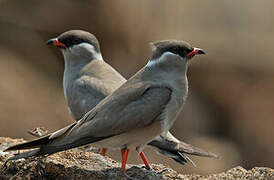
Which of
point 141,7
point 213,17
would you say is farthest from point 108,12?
point 213,17

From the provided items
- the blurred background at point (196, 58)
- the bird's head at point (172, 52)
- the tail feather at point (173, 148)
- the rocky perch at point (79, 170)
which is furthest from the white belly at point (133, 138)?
the blurred background at point (196, 58)

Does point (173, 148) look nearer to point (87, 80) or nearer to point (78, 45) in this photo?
point (87, 80)

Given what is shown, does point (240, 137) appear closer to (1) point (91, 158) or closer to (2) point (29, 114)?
(2) point (29, 114)

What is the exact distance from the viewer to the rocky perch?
25.1 feet

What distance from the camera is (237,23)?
19.7 meters

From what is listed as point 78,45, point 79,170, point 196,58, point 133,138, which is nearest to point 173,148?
point 133,138

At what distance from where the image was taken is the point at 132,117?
8.02 meters

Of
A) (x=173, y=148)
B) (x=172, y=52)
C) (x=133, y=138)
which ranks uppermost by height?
(x=172, y=52)

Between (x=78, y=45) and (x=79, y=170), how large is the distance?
3285mm

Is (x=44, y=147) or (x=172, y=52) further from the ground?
(x=172, y=52)

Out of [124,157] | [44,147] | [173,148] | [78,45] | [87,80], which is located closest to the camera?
[44,147]

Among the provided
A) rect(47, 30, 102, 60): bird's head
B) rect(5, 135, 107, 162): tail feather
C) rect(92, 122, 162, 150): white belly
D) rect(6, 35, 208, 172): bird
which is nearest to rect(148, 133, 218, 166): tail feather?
rect(6, 35, 208, 172): bird

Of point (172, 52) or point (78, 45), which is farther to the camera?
point (78, 45)

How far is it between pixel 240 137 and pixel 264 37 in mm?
2732
